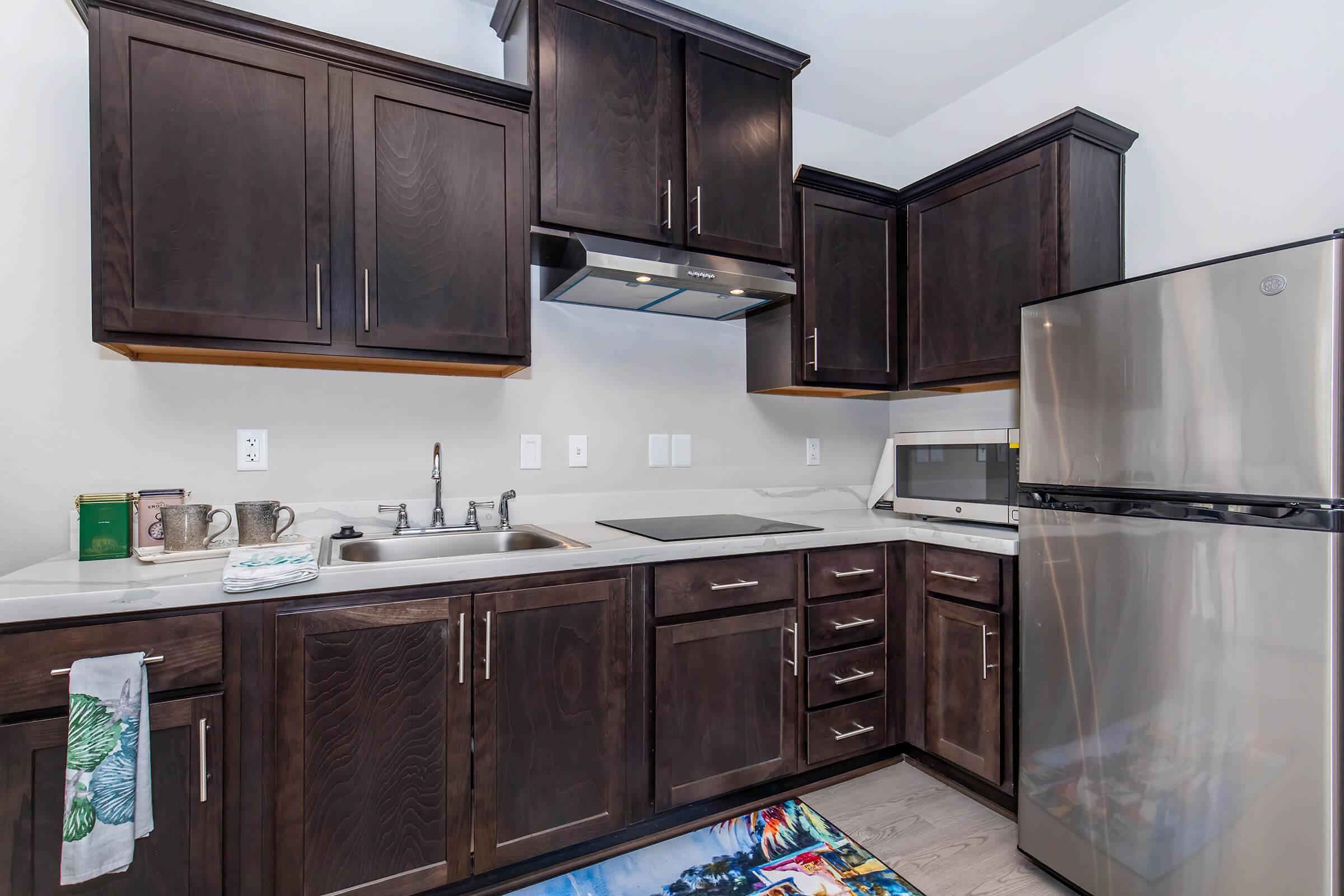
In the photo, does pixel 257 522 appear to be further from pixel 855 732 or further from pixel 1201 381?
pixel 1201 381

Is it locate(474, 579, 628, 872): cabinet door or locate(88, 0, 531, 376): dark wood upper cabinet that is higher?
locate(88, 0, 531, 376): dark wood upper cabinet

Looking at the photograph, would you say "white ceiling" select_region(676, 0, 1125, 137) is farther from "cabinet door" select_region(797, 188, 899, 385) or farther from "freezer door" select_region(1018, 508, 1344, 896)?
"freezer door" select_region(1018, 508, 1344, 896)

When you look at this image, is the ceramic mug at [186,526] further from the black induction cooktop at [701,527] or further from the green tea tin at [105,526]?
the black induction cooktop at [701,527]

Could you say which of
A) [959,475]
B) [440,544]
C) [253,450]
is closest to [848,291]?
[959,475]

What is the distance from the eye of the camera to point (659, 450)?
2490mm

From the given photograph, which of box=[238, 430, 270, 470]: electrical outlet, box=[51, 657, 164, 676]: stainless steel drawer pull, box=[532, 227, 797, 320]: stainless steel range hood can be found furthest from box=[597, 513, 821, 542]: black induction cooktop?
box=[51, 657, 164, 676]: stainless steel drawer pull

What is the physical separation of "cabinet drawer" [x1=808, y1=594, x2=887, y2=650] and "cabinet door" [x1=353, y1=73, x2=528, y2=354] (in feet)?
4.16

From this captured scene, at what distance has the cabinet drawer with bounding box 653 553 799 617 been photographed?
71.7 inches

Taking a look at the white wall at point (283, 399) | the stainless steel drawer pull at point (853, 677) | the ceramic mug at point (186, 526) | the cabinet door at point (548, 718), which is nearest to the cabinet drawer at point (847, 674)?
the stainless steel drawer pull at point (853, 677)

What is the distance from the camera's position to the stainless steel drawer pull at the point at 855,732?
2131 mm

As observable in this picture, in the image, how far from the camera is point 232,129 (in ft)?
5.12

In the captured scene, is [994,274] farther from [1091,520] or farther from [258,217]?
[258,217]

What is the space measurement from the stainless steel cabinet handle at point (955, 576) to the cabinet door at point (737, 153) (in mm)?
1213

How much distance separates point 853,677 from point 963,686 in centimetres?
34
